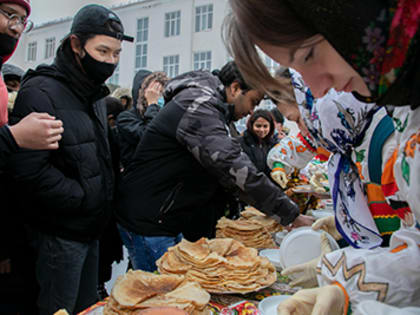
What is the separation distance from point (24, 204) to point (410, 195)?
1.76 m

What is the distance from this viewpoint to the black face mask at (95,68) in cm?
188

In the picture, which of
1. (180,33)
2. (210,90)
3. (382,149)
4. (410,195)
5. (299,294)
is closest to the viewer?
(410,195)

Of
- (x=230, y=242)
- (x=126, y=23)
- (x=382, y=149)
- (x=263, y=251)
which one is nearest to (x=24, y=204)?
(x=230, y=242)

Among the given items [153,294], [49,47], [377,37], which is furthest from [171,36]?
[377,37]

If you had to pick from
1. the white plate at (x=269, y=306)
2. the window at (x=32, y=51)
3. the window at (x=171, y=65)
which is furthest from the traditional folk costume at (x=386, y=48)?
the window at (x=32, y=51)

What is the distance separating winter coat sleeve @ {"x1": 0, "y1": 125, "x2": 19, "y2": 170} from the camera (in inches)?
53.8

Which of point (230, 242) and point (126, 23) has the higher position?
point (126, 23)

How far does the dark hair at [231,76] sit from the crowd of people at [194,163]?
1cm

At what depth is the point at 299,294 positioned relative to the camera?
2.41 ft

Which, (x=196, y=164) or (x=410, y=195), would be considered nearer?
(x=410, y=195)

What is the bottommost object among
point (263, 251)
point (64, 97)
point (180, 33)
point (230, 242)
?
point (263, 251)

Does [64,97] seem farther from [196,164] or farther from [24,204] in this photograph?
[196,164]

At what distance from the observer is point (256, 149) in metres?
3.99

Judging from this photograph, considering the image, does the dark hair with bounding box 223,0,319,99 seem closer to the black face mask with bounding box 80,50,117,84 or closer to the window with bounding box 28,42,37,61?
Result: the black face mask with bounding box 80,50,117,84
